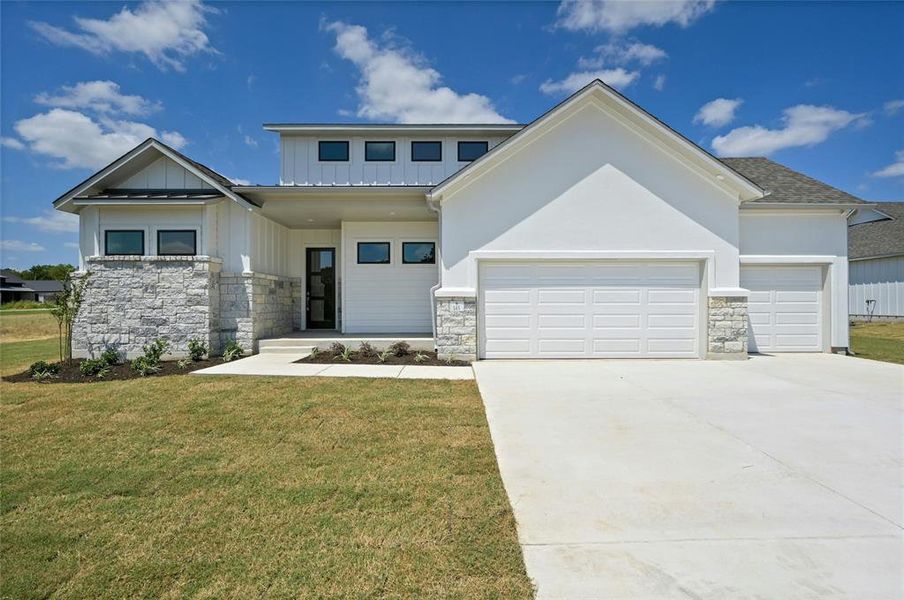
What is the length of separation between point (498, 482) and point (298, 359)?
25.2ft

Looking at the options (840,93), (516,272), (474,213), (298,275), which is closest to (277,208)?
(298,275)

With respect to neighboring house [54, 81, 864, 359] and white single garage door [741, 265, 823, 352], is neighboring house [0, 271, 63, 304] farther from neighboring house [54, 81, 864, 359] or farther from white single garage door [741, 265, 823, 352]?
white single garage door [741, 265, 823, 352]

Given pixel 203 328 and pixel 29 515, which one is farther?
pixel 203 328

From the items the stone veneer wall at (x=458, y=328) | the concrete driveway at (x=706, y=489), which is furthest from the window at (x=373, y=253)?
the concrete driveway at (x=706, y=489)

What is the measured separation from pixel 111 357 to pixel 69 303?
6.23ft

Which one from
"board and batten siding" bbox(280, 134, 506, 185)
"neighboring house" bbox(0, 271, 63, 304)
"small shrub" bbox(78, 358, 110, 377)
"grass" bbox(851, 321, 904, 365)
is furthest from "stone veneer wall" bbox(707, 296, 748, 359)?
"neighboring house" bbox(0, 271, 63, 304)

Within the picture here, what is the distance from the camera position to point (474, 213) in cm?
988

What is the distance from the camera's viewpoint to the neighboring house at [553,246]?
9820mm

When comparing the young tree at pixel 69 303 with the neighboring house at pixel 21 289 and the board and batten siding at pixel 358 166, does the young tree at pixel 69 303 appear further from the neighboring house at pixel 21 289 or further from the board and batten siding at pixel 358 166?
the neighboring house at pixel 21 289

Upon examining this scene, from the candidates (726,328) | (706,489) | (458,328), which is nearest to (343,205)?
(458,328)

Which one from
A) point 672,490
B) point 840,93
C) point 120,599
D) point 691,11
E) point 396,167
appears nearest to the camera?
point 120,599

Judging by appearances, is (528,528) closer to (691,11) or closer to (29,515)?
(29,515)

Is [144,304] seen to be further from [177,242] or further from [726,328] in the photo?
[726,328]

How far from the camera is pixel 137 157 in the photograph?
1072cm
